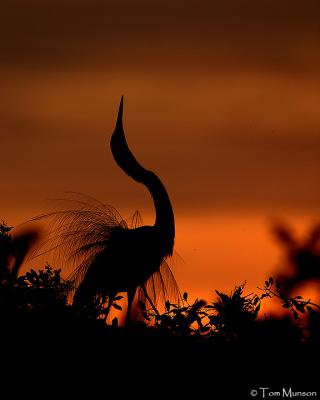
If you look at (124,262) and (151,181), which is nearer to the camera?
(124,262)

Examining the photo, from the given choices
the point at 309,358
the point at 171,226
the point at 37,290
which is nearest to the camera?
the point at 309,358

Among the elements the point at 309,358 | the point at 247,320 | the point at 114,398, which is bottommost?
the point at 114,398

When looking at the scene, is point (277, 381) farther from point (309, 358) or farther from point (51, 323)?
point (51, 323)

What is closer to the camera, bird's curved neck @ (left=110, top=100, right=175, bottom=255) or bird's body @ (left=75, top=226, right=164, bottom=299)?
bird's body @ (left=75, top=226, right=164, bottom=299)

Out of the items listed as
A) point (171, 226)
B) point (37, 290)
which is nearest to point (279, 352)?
point (37, 290)

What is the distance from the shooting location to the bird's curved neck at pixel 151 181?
1167 centimetres

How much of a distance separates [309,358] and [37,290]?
7.03 ft

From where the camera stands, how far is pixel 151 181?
12.1 meters

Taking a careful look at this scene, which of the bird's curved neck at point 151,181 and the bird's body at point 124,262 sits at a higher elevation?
the bird's curved neck at point 151,181

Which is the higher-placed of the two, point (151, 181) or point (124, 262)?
point (151, 181)

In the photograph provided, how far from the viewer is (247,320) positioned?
6391mm

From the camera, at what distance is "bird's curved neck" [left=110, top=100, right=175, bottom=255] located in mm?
11672

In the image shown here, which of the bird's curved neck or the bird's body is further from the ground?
the bird's curved neck

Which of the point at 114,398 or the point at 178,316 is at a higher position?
the point at 178,316
